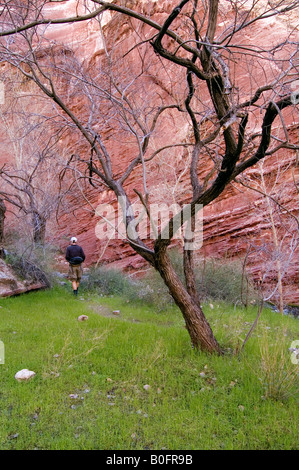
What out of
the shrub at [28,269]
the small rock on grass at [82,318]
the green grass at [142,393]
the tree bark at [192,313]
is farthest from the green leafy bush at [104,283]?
the tree bark at [192,313]

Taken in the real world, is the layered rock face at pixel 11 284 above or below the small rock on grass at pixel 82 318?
above

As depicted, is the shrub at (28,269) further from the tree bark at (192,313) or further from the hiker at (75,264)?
the tree bark at (192,313)

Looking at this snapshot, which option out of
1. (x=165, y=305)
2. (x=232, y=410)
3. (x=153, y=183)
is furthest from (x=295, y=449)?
(x=153, y=183)

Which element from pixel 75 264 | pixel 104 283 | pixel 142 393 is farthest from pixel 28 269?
pixel 142 393

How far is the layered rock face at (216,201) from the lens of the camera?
420 inches

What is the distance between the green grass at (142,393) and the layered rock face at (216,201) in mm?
4332

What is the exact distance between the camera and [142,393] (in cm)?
342

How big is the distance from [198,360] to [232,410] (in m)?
0.97

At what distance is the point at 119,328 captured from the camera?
542 cm

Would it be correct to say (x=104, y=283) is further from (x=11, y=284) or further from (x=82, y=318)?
(x=82, y=318)

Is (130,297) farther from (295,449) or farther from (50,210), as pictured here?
(295,449)

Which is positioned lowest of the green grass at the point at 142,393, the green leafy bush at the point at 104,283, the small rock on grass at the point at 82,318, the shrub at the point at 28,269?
the green leafy bush at the point at 104,283

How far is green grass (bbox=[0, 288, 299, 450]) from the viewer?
8.82ft

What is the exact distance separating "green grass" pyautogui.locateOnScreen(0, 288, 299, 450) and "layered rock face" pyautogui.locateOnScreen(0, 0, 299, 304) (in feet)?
14.2
